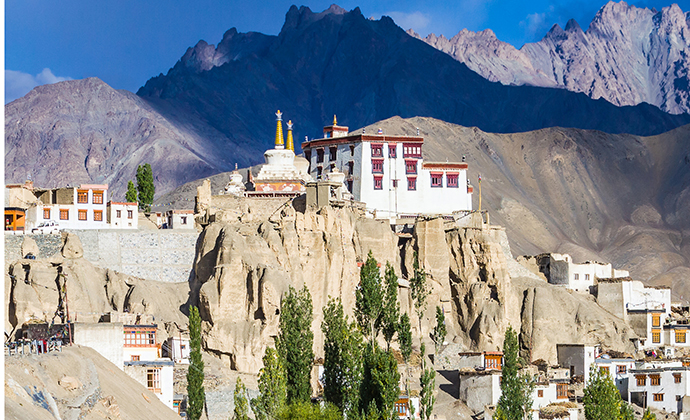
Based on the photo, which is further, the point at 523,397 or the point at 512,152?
the point at 512,152

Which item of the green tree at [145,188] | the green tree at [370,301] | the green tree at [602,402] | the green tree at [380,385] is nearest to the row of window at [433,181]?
the green tree at [145,188]

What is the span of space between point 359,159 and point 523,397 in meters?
36.8

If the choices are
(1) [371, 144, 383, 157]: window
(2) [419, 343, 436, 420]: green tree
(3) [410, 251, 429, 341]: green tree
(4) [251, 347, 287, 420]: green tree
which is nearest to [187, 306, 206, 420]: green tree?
(4) [251, 347, 287, 420]: green tree

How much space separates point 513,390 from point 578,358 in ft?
57.0

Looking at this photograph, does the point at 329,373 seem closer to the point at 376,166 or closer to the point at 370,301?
the point at 370,301

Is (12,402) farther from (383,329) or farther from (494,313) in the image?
(494,313)

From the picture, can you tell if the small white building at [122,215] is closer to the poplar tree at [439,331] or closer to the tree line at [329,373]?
the tree line at [329,373]

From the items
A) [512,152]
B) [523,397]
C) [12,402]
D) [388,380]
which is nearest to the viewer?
[12,402]

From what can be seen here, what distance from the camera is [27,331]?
70.6m

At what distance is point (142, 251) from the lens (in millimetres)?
84938

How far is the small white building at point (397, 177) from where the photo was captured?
10794 cm

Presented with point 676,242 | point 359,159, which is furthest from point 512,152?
point 359,159

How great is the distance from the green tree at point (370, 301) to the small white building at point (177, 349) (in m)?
11.4

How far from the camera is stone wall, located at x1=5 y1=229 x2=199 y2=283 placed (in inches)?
3297
